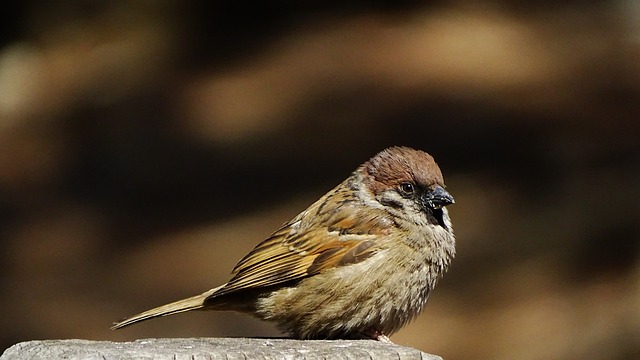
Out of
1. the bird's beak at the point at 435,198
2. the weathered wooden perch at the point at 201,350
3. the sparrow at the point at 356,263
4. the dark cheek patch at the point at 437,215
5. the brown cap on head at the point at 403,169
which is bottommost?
the weathered wooden perch at the point at 201,350

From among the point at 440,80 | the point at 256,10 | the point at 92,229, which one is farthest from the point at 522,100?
the point at 92,229

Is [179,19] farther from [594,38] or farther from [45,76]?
[594,38]

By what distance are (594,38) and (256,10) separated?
5.50 ft

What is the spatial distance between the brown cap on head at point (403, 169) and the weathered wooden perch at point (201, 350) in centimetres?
99

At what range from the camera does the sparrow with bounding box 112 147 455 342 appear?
401 cm

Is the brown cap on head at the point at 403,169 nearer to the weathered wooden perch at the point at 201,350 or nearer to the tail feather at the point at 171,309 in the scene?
the tail feather at the point at 171,309

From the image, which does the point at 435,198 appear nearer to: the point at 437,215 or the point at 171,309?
the point at 437,215

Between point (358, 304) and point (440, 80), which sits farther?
point (440, 80)

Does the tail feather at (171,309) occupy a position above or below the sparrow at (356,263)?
below

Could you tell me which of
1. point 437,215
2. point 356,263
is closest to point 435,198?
point 437,215

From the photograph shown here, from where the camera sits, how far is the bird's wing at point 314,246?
13.4 ft

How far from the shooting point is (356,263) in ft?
13.4

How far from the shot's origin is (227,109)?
243 inches

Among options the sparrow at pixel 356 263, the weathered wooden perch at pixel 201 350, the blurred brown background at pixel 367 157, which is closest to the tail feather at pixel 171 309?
the sparrow at pixel 356 263
